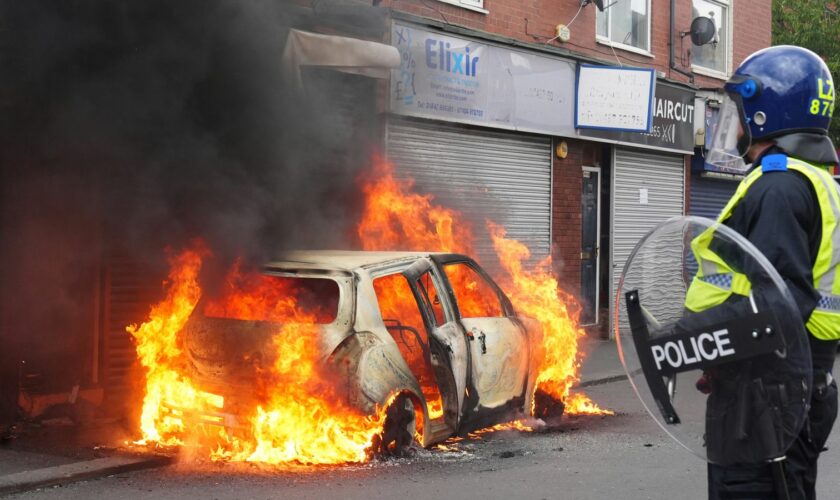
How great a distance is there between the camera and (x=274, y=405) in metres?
6.29

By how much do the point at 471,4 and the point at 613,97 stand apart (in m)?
2.81

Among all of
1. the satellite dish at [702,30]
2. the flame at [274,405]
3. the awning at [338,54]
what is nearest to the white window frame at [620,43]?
the satellite dish at [702,30]

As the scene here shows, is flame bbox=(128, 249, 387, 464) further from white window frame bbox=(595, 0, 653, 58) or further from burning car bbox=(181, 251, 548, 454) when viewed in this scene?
white window frame bbox=(595, 0, 653, 58)

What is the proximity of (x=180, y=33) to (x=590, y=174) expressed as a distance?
27.6 feet

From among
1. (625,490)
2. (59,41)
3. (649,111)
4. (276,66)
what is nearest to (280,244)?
(276,66)

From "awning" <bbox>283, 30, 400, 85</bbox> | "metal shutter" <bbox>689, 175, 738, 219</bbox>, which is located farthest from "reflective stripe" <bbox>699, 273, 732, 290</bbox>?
"metal shutter" <bbox>689, 175, 738, 219</bbox>

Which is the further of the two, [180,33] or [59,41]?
[180,33]

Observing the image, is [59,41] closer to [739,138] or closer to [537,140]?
[739,138]

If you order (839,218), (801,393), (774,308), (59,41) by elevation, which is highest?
(59,41)

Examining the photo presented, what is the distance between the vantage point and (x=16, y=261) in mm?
7996

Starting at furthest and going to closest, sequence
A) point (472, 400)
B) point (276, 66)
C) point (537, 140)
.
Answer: point (537, 140), point (276, 66), point (472, 400)

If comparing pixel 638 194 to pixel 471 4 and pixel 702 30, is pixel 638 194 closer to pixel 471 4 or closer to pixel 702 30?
pixel 702 30

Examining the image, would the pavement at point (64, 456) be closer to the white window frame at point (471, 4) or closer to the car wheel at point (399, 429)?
the car wheel at point (399, 429)

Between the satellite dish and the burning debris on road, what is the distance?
9.69 metres
